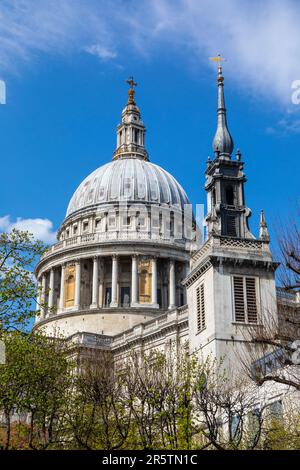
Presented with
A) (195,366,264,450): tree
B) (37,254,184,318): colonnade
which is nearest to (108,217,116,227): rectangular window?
(37,254,184,318): colonnade

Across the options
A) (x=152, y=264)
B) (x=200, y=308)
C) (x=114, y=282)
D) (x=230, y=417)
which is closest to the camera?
(x=230, y=417)

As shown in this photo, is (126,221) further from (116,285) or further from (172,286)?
(172,286)

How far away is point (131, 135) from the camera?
11406cm

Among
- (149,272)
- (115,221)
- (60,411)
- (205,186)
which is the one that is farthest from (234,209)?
(115,221)

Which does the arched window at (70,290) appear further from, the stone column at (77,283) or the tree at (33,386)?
the tree at (33,386)

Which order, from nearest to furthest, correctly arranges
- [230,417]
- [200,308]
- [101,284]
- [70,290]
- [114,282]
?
[230,417] → [200,308] → [114,282] → [101,284] → [70,290]

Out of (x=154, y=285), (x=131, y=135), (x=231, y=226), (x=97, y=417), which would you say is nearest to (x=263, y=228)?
(x=231, y=226)

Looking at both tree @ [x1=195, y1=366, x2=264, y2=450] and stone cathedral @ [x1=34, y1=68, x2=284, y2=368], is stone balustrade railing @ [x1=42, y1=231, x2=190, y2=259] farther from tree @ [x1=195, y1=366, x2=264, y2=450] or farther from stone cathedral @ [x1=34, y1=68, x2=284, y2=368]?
tree @ [x1=195, y1=366, x2=264, y2=450]

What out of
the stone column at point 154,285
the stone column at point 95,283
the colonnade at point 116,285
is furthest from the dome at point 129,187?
the stone column at point 154,285

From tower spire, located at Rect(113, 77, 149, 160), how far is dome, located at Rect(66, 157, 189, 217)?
303 centimetres

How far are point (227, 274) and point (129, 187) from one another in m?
55.2

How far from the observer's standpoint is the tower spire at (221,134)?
54531mm

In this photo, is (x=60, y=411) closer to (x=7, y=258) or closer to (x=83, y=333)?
(x=7, y=258)

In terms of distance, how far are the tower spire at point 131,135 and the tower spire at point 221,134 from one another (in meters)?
54.0
